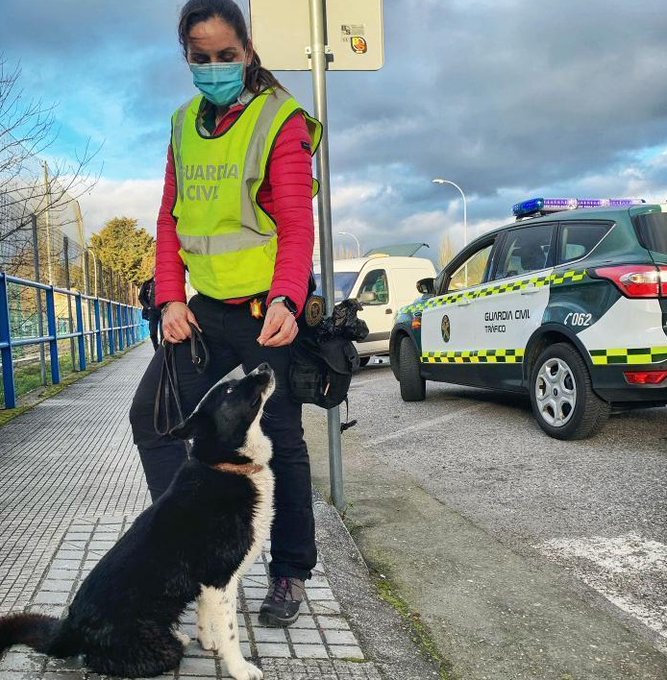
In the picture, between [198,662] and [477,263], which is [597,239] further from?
[198,662]

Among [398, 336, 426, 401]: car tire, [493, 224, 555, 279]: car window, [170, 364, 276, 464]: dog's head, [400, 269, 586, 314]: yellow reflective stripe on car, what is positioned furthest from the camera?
[398, 336, 426, 401]: car tire

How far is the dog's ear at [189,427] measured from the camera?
2.22 metres

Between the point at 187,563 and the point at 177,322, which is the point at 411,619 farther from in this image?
the point at 177,322

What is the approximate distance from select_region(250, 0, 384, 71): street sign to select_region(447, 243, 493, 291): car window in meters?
3.56

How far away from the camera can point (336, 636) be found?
2465 millimetres

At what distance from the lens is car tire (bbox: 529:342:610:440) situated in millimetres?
5547

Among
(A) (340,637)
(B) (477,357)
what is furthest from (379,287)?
(A) (340,637)

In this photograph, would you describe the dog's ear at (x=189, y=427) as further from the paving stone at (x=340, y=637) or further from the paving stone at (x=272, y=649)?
the paving stone at (x=340, y=637)

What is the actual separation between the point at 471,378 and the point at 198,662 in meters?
5.40

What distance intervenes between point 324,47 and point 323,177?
0.79m

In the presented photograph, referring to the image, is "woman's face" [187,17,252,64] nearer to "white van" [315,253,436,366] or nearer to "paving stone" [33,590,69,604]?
"paving stone" [33,590,69,604]

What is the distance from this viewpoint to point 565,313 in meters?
5.68

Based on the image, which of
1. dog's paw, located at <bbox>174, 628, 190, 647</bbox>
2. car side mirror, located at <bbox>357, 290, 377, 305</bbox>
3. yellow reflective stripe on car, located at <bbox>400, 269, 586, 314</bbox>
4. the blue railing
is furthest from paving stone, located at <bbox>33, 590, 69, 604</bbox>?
car side mirror, located at <bbox>357, 290, 377, 305</bbox>

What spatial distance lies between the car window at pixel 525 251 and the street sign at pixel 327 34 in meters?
2.88
